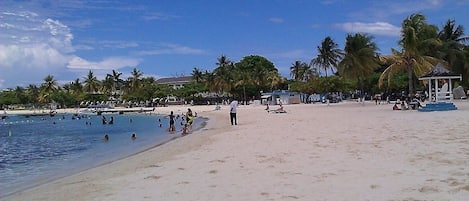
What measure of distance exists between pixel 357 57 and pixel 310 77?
146 feet

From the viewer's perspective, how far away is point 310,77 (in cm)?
9406

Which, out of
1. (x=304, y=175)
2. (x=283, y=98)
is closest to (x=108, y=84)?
(x=283, y=98)

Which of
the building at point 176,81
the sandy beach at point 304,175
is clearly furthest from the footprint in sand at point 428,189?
the building at point 176,81

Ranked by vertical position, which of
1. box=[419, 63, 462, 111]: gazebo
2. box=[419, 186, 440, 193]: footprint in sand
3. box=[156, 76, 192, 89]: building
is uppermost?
box=[156, 76, 192, 89]: building

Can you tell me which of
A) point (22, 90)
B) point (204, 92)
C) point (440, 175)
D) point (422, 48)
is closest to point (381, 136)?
point (440, 175)

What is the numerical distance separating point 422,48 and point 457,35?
1159cm

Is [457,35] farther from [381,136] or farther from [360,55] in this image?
[381,136]

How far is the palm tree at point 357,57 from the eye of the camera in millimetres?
49406

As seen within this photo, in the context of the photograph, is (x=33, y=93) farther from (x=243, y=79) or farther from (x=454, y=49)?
(x=454, y=49)

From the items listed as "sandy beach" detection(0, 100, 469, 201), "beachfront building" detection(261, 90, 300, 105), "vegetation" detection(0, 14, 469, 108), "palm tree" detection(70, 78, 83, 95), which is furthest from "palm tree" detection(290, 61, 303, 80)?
"sandy beach" detection(0, 100, 469, 201)

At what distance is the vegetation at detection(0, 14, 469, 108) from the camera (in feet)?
127

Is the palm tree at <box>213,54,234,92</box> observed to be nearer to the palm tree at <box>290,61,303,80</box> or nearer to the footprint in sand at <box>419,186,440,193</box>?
the palm tree at <box>290,61,303,80</box>

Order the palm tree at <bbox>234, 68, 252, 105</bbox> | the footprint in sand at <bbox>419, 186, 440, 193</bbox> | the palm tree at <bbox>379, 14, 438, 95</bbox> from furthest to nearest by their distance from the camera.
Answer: the palm tree at <bbox>234, 68, 252, 105</bbox>, the palm tree at <bbox>379, 14, 438, 95</bbox>, the footprint in sand at <bbox>419, 186, 440, 193</bbox>

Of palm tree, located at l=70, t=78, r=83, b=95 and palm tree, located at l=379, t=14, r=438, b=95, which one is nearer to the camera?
palm tree, located at l=379, t=14, r=438, b=95
